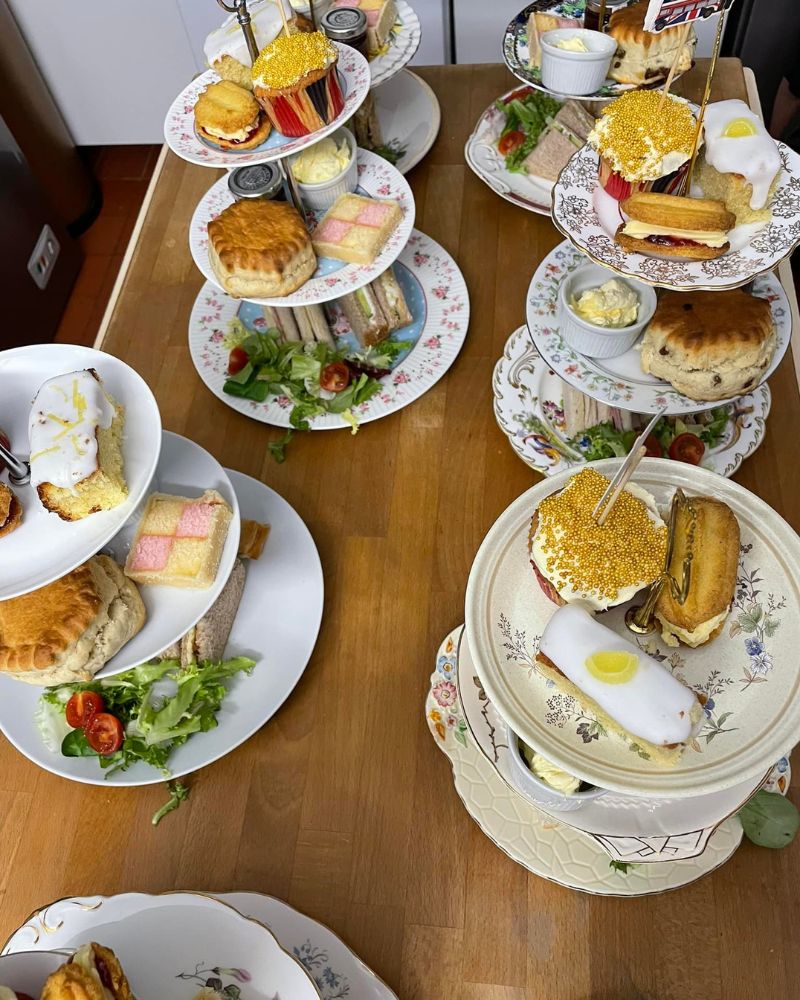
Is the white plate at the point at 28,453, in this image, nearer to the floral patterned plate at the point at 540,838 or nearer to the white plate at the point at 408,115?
the floral patterned plate at the point at 540,838

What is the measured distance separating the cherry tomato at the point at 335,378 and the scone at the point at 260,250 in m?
0.23

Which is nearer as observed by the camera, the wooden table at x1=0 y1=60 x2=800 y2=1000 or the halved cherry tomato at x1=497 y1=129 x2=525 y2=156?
the wooden table at x1=0 y1=60 x2=800 y2=1000

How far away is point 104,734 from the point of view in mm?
1183

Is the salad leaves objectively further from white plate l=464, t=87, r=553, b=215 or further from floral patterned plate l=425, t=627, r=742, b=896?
white plate l=464, t=87, r=553, b=215

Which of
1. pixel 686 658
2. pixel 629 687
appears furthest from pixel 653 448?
pixel 629 687

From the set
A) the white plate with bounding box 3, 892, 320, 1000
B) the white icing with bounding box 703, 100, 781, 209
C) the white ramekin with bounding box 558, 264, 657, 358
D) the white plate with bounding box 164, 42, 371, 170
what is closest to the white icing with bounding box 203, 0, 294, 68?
the white plate with bounding box 164, 42, 371, 170

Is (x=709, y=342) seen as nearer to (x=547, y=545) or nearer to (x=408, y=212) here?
(x=547, y=545)

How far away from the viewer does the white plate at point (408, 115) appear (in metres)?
1.89

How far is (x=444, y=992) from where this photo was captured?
1.05 meters

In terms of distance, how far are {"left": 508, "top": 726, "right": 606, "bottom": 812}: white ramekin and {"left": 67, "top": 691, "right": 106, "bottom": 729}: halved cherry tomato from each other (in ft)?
2.10

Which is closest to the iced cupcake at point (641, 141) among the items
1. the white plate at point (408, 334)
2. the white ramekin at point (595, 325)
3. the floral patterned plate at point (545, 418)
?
the white ramekin at point (595, 325)

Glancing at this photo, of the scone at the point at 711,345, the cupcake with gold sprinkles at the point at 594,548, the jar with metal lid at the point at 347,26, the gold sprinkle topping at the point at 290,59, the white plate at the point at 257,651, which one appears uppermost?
the gold sprinkle topping at the point at 290,59

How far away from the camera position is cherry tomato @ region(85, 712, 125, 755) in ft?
3.87

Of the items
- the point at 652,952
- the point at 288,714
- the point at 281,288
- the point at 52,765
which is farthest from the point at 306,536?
the point at 652,952
